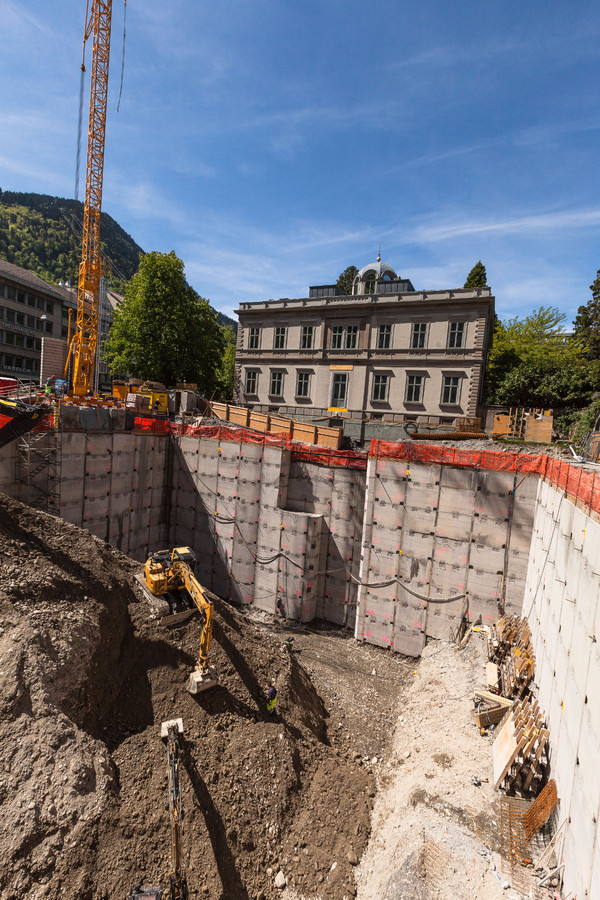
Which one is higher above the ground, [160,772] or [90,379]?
[90,379]

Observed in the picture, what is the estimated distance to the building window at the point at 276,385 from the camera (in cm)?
3741

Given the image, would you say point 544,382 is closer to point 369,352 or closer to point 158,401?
point 369,352

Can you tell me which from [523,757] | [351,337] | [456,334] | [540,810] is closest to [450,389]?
[456,334]

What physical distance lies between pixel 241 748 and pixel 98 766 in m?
3.04

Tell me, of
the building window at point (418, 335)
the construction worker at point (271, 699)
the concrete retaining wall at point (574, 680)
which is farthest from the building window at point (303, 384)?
the construction worker at point (271, 699)

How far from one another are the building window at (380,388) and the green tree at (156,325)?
58.7 feet

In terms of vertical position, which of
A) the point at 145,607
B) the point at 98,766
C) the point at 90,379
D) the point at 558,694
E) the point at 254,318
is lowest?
the point at 98,766

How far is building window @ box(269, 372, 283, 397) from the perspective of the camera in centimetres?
3741

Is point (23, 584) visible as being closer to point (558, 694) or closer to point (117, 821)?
point (117, 821)

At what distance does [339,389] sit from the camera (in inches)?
1382

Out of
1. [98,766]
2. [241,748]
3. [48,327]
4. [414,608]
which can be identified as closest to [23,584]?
[98,766]

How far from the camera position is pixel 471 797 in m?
8.51

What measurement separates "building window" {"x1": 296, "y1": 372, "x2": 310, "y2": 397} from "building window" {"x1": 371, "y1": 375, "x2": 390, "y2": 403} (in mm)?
5913

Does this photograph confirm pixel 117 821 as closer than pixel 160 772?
Yes
